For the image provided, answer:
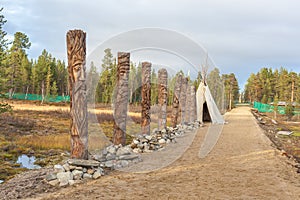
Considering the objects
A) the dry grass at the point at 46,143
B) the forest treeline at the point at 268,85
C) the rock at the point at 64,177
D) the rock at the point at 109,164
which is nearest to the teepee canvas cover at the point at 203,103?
the dry grass at the point at 46,143

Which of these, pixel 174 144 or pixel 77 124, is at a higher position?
pixel 77 124

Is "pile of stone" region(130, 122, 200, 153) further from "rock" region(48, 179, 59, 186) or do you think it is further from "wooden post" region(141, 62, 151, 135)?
"rock" region(48, 179, 59, 186)

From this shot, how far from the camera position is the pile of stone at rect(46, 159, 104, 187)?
5.67m

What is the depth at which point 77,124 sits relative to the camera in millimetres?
6496

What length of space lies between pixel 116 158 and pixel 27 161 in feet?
9.77

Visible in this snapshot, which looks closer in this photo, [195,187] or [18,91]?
[195,187]

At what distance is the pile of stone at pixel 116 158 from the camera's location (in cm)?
717

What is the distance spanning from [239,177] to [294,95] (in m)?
56.2

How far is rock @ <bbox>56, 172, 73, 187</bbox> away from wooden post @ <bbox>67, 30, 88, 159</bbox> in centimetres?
73

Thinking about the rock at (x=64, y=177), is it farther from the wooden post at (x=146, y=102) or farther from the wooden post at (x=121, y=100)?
the wooden post at (x=146, y=102)

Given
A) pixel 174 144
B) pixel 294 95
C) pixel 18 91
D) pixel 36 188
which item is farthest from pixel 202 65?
pixel 18 91

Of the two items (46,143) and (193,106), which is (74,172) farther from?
(193,106)

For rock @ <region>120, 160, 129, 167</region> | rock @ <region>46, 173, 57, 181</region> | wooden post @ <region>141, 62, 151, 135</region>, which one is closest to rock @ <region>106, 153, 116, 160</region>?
rock @ <region>120, 160, 129, 167</region>

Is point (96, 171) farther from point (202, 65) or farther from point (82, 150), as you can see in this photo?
point (202, 65)
